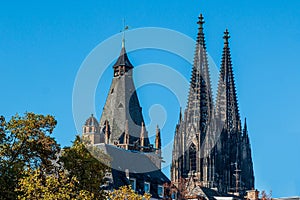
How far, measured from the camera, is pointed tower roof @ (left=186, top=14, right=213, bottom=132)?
502 feet

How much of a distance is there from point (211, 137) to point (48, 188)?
4160 inches

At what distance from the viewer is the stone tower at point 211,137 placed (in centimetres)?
14688

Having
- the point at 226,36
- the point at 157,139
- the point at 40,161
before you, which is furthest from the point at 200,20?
the point at 40,161

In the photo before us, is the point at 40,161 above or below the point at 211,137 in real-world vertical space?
below

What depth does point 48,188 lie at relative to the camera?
45062mm

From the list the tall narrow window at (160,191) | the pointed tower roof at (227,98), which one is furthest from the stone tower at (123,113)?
the tall narrow window at (160,191)

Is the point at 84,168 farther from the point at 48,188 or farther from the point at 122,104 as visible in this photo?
the point at 122,104

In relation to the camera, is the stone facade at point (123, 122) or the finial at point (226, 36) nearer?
the stone facade at point (123, 122)

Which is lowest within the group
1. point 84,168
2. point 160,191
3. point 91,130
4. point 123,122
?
point 84,168

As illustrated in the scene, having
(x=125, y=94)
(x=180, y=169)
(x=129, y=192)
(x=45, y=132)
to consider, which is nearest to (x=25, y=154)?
(x=45, y=132)

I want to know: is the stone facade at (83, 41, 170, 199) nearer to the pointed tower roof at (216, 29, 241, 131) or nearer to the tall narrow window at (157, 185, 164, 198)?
the tall narrow window at (157, 185, 164, 198)

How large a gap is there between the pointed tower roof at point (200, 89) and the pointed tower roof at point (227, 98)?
2.86 m

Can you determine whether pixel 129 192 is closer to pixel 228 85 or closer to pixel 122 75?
pixel 122 75

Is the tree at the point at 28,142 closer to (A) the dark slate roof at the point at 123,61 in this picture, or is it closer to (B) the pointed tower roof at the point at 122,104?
(B) the pointed tower roof at the point at 122,104
